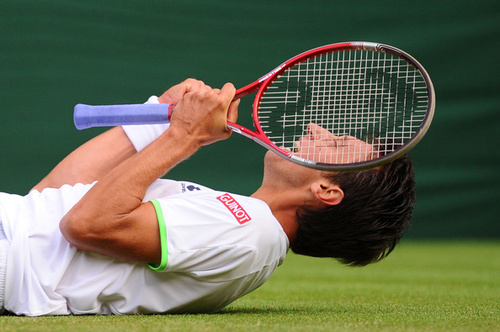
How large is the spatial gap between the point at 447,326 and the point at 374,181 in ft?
1.82

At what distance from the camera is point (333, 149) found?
2.32 meters

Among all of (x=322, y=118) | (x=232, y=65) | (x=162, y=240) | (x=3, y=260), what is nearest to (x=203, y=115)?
(x=162, y=240)

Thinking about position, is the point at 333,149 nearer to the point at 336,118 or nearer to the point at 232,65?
the point at 336,118

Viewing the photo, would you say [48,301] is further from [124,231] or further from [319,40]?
[319,40]

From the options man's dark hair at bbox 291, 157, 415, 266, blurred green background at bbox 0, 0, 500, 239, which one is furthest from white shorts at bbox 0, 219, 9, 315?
blurred green background at bbox 0, 0, 500, 239

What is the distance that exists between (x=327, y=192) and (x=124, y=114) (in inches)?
27.2

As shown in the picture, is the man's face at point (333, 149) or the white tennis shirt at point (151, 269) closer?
the white tennis shirt at point (151, 269)

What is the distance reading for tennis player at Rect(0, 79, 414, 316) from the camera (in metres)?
2.03

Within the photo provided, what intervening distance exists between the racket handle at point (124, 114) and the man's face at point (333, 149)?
45 centimetres

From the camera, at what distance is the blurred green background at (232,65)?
5.43 meters

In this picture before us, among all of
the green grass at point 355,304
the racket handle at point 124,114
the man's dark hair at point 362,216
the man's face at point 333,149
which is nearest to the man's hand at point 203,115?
the racket handle at point 124,114

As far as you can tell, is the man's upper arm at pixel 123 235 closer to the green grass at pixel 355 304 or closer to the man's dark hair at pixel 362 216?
the green grass at pixel 355 304

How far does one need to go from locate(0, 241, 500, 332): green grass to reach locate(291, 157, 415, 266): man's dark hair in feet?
0.69

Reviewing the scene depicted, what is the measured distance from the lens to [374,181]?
2.35 meters
